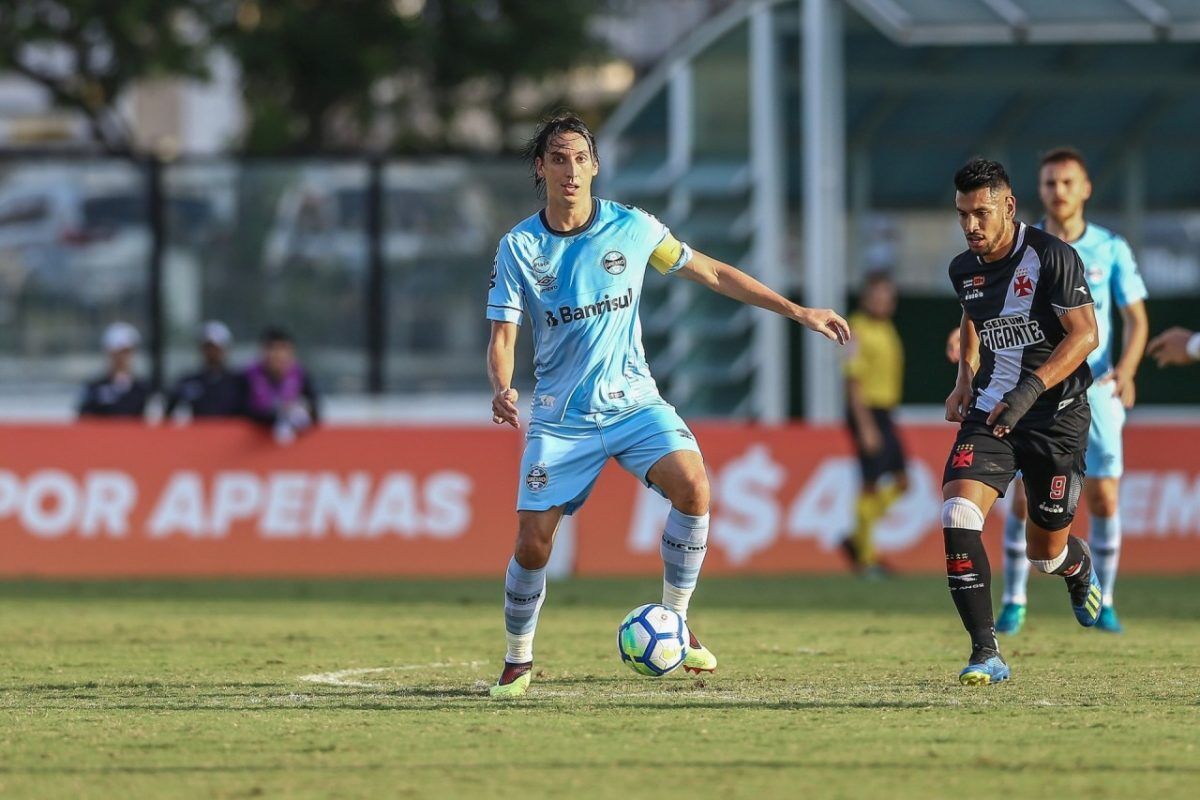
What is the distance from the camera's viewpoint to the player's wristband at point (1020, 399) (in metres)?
8.78

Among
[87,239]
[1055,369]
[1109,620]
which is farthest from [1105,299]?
[87,239]

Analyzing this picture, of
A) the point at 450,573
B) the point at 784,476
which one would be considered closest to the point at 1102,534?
the point at 784,476

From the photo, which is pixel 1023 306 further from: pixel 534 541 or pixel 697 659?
pixel 534 541

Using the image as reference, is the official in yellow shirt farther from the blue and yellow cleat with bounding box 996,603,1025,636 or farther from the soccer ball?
the soccer ball

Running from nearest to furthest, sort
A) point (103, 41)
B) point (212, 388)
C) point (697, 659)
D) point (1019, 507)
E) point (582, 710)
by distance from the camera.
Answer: point (582, 710) < point (697, 659) < point (1019, 507) < point (212, 388) < point (103, 41)

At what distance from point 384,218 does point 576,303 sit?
1296 cm

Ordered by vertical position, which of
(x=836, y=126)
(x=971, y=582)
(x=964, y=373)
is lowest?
(x=971, y=582)

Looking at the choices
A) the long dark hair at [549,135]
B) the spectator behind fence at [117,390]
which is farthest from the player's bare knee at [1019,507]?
the spectator behind fence at [117,390]

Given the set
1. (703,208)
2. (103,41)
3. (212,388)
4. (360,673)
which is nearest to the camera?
(360,673)

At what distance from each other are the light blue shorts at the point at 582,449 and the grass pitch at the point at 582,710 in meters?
0.86

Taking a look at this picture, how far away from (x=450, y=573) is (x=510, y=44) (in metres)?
15.4

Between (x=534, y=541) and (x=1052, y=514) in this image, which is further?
(x=1052, y=514)

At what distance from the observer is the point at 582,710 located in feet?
27.6

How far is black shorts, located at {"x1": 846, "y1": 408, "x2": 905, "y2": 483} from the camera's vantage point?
1689cm
